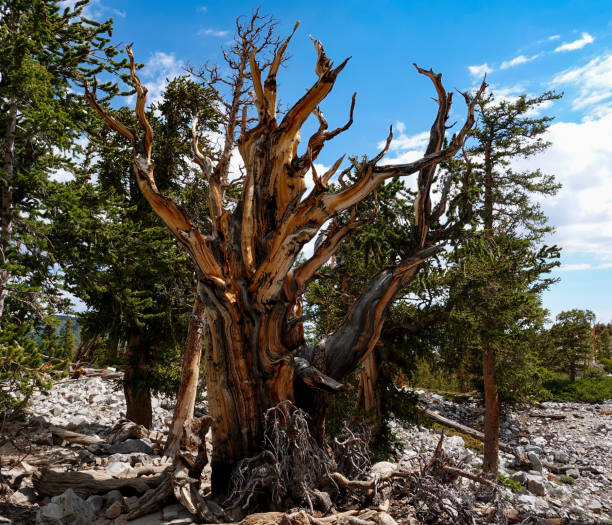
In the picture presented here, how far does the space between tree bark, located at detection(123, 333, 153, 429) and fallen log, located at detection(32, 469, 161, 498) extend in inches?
156

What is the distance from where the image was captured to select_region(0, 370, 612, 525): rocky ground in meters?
3.81

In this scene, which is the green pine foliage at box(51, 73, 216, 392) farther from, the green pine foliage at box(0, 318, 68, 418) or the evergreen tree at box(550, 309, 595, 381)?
the evergreen tree at box(550, 309, 595, 381)

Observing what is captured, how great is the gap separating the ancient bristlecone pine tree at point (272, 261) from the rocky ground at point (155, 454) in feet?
3.54

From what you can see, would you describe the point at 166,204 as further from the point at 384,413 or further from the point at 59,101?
the point at 384,413

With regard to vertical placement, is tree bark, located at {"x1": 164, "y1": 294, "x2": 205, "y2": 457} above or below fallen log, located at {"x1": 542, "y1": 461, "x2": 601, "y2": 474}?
above

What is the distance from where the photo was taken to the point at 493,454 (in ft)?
32.1

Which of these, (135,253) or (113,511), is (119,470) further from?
(135,253)

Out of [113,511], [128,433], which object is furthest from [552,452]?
[113,511]

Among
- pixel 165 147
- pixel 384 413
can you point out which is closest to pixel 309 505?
pixel 384 413

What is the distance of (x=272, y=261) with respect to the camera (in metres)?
4.27

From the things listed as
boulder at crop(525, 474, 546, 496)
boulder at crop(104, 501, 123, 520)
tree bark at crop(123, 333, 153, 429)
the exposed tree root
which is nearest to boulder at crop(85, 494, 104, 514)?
boulder at crop(104, 501, 123, 520)

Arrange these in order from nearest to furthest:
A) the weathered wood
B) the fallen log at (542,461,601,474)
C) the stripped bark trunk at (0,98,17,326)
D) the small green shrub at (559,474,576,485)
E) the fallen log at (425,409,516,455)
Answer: the stripped bark trunk at (0,98,17,326) < the weathered wood < the small green shrub at (559,474,576,485) < the fallen log at (542,461,601,474) < the fallen log at (425,409,516,455)

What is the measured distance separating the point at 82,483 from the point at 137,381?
4177 millimetres

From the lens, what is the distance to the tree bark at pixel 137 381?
26.8ft
